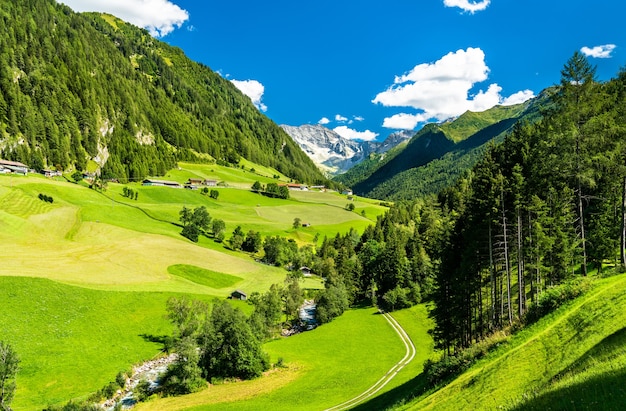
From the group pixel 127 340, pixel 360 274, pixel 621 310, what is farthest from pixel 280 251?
pixel 621 310

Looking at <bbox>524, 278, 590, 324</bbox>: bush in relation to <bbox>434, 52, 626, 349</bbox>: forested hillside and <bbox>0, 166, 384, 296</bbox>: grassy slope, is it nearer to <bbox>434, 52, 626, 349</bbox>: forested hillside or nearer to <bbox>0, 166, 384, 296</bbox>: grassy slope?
<bbox>434, 52, 626, 349</bbox>: forested hillside

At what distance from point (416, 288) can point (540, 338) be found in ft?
301

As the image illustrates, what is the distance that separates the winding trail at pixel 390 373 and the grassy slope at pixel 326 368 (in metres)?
1.31

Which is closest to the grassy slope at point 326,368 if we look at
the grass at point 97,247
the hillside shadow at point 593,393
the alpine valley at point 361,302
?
the alpine valley at point 361,302

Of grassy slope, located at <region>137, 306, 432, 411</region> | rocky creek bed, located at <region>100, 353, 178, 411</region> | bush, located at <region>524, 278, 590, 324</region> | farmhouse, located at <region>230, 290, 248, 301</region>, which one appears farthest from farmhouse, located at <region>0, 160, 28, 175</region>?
bush, located at <region>524, 278, 590, 324</region>

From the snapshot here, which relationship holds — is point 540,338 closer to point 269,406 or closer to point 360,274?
point 269,406

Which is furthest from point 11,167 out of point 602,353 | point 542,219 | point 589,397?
point 589,397

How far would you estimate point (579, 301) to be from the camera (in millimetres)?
29125

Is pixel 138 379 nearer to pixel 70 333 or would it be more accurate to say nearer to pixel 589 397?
pixel 70 333

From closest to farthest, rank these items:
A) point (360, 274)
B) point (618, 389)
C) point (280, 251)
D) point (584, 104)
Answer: point (618, 389)
point (584, 104)
point (360, 274)
point (280, 251)

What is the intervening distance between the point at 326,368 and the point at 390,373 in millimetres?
14637

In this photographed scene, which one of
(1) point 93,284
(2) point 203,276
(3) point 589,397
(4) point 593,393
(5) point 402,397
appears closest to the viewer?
(3) point 589,397

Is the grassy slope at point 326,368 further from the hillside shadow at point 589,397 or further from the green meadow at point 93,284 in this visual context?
the hillside shadow at point 589,397

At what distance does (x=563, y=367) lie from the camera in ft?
64.6
